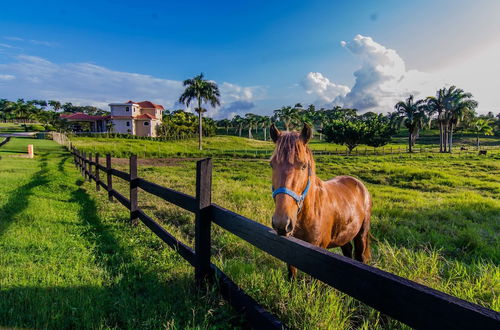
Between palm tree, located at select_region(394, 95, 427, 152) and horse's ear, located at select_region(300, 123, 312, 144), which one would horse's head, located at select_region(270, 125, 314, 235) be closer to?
horse's ear, located at select_region(300, 123, 312, 144)

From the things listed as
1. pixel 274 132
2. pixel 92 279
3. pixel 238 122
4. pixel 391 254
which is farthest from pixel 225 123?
pixel 274 132

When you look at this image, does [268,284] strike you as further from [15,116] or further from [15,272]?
[15,116]

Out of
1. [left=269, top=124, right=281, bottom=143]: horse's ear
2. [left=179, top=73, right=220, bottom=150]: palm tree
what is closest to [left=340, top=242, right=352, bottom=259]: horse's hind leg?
[left=269, top=124, right=281, bottom=143]: horse's ear

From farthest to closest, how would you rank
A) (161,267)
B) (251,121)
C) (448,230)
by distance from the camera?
(251,121) < (448,230) < (161,267)

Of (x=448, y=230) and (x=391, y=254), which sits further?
(x=448, y=230)

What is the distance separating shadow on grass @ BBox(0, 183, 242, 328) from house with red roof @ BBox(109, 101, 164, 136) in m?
63.0

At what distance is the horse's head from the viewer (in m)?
2.02

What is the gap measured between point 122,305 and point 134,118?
64.1 m

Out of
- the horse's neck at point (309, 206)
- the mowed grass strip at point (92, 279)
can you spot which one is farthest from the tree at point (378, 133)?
the horse's neck at point (309, 206)

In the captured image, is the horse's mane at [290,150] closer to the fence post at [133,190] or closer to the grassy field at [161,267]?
the grassy field at [161,267]

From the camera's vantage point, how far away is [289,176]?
2234 millimetres

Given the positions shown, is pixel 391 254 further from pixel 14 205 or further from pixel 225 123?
pixel 225 123

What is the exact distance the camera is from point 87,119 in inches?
2525

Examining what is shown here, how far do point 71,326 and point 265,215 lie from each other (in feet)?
15.3
